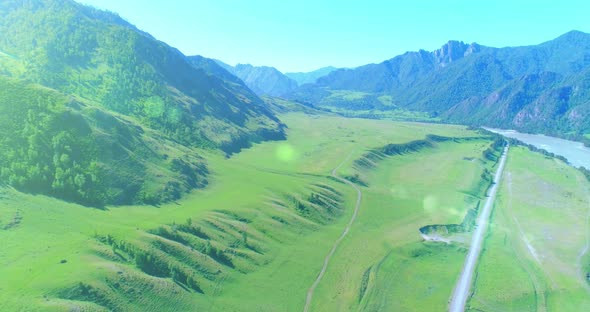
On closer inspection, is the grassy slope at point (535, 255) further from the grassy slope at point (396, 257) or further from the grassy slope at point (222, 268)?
the grassy slope at point (222, 268)

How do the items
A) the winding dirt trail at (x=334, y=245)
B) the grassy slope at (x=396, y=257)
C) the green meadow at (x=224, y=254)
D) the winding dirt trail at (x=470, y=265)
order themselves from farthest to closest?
the winding dirt trail at (x=470, y=265) < the grassy slope at (x=396, y=257) < the winding dirt trail at (x=334, y=245) < the green meadow at (x=224, y=254)

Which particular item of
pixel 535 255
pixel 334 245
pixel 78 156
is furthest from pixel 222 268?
pixel 535 255

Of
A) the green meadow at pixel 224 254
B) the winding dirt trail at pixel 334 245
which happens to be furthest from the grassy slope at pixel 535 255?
the winding dirt trail at pixel 334 245

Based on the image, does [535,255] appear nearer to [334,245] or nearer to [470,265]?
[470,265]

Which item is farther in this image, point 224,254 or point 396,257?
point 396,257

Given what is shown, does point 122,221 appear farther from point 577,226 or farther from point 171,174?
point 577,226

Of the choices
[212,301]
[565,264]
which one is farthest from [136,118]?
[565,264]

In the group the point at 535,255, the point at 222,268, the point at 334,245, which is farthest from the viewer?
the point at 535,255
